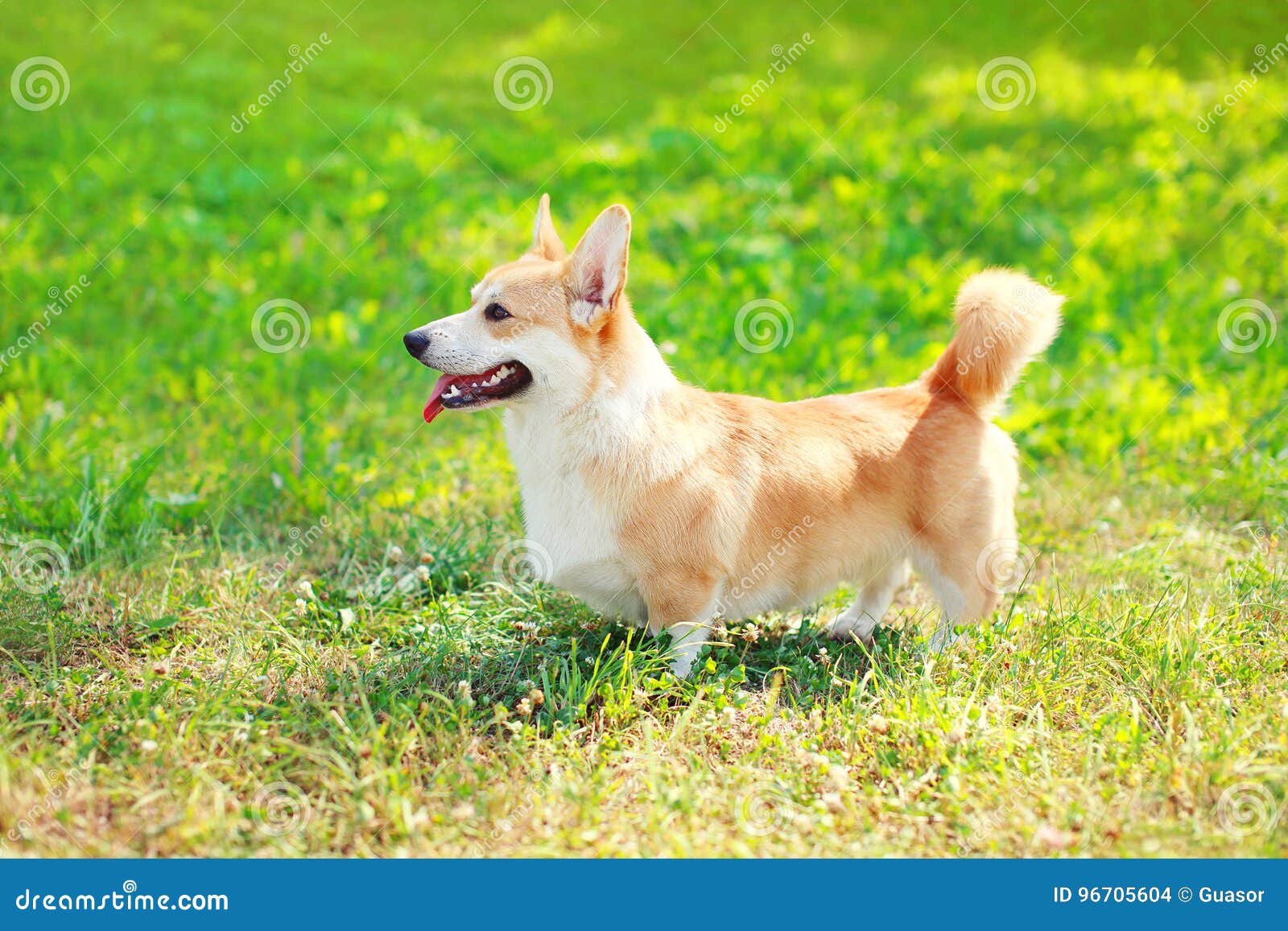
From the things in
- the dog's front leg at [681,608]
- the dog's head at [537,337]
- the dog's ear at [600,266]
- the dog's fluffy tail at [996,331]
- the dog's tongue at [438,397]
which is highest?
the dog's fluffy tail at [996,331]

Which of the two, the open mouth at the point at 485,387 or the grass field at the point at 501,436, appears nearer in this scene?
the grass field at the point at 501,436

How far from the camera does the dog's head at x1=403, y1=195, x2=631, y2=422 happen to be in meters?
3.77

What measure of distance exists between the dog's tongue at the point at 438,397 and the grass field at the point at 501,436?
2.85ft

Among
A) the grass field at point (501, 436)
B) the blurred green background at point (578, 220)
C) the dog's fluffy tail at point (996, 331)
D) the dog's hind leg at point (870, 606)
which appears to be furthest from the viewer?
the blurred green background at point (578, 220)

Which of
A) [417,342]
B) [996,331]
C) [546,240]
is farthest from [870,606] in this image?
[417,342]

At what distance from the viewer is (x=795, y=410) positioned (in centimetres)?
437

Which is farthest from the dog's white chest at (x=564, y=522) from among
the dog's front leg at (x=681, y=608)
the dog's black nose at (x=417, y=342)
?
the dog's black nose at (x=417, y=342)

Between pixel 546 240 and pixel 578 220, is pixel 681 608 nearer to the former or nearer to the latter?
pixel 546 240

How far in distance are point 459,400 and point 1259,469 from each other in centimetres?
436

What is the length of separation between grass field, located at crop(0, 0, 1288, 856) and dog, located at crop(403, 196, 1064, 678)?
0.28 m

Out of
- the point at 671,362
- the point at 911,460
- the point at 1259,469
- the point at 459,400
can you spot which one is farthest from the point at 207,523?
the point at 1259,469

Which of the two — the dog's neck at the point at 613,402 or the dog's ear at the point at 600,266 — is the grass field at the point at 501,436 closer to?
the dog's neck at the point at 613,402

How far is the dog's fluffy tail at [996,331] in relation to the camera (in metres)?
4.19

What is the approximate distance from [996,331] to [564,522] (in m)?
1.89
